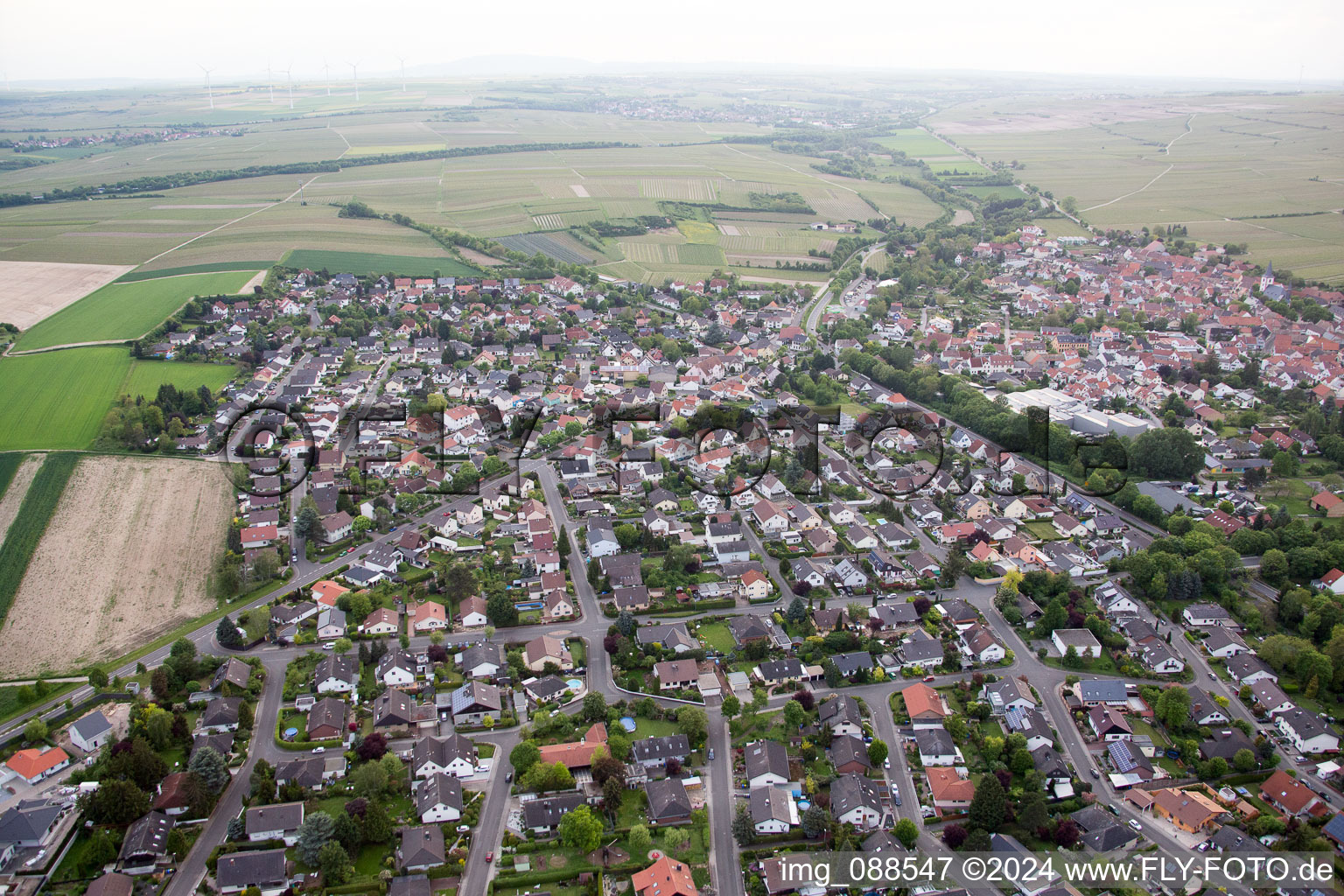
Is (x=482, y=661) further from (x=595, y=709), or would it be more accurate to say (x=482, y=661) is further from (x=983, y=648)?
(x=983, y=648)

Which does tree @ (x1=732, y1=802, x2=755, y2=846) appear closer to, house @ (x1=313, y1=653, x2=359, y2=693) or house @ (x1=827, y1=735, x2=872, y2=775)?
house @ (x1=827, y1=735, x2=872, y2=775)

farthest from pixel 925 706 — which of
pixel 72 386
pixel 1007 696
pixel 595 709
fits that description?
pixel 72 386

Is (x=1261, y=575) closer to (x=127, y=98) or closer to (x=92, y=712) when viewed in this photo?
(x=92, y=712)

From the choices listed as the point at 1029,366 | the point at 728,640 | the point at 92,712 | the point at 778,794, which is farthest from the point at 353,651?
the point at 1029,366

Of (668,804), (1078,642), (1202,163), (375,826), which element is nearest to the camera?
(375,826)

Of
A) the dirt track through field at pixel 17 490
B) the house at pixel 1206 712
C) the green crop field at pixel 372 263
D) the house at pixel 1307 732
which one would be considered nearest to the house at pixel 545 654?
the house at pixel 1206 712

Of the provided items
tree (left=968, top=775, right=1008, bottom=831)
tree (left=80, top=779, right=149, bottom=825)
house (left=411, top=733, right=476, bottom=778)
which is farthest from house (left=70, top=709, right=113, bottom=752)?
tree (left=968, top=775, right=1008, bottom=831)

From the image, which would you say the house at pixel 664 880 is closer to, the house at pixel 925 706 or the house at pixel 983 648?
the house at pixel 925 706
